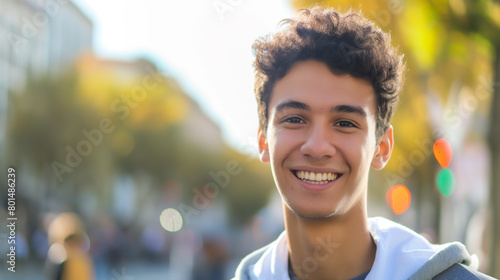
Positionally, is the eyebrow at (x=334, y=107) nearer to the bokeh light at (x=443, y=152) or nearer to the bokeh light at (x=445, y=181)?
the bokeh light at (x=443, y=152)

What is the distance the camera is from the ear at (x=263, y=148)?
2795 mm

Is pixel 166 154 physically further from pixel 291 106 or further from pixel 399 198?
pixel 291 106

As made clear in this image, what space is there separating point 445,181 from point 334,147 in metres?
10.5

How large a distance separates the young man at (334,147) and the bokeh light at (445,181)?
33.3 ft

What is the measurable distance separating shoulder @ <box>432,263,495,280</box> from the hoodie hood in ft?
0.07

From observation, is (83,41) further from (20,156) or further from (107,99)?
(20,156)

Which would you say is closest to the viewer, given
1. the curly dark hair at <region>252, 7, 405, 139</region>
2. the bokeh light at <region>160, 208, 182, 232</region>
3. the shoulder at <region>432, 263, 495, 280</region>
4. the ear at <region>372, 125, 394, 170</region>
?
the shoulder at <region>432, 263, 495, 280</region>

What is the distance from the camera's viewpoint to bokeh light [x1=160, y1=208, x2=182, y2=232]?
3805cm

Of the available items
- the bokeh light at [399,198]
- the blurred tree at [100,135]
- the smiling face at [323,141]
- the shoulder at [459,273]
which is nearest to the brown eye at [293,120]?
the smiling face at [323,141]

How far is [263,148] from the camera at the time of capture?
2.82m

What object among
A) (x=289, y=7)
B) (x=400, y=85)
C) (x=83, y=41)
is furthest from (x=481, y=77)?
(x=83, y=41)

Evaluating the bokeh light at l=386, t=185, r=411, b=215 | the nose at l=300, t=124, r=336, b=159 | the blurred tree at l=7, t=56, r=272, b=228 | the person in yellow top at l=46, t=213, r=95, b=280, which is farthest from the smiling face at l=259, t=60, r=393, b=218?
the blurred tree at l=7, t=56, r=272, b=228

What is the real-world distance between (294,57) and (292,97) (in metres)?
0.18

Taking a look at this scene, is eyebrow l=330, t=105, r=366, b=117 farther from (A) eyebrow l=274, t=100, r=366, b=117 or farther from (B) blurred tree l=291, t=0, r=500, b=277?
(B) blurred tree l=291, t=0, r=500, b=277
